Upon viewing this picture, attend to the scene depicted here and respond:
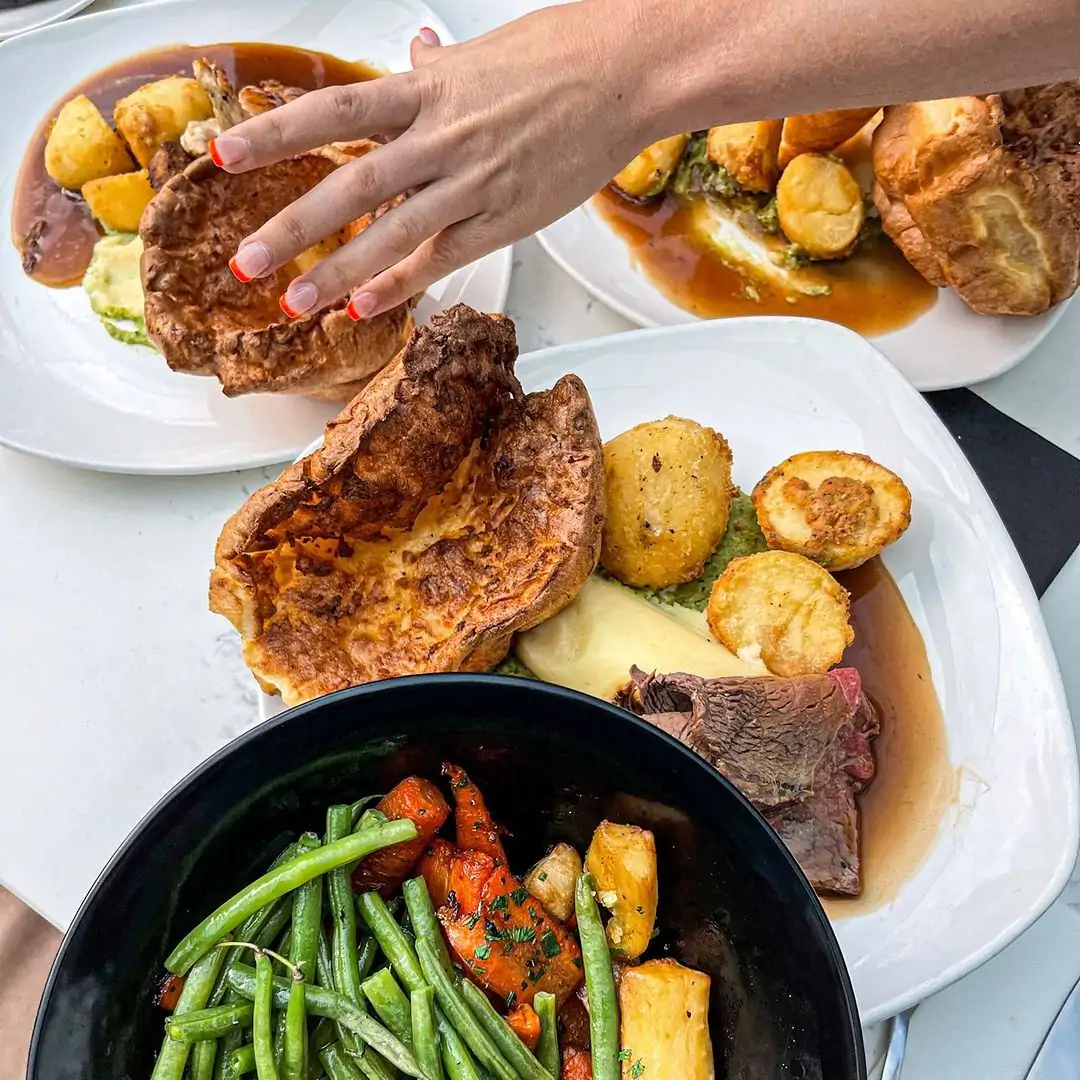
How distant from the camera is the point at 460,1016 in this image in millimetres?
1025

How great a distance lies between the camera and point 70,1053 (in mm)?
949

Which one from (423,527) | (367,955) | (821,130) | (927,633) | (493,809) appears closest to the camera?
(367,955)

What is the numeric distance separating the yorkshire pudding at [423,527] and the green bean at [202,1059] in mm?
468

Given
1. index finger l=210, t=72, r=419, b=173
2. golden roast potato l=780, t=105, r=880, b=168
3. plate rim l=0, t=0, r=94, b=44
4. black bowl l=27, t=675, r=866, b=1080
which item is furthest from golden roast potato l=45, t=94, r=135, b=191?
black bowl l=27, t=675, r=866, b=1080

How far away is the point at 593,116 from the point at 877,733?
3.46 feet

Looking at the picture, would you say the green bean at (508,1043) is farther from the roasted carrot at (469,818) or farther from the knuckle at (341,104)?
the knuckle at (341,104)

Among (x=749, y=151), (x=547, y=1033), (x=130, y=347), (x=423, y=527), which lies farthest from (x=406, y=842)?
(x=749, y=151)

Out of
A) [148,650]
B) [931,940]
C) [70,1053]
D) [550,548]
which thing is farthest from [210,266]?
[931,940]

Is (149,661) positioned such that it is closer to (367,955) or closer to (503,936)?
(367,955)

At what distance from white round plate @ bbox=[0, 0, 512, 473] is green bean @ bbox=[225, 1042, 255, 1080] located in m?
1.06

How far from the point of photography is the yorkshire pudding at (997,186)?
1.67 metres

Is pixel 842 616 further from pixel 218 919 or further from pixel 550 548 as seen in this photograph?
pixel 218 919

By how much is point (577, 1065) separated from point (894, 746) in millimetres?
729

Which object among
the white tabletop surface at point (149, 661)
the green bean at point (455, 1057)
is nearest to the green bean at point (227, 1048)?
the green bean at point (455, 1057)
